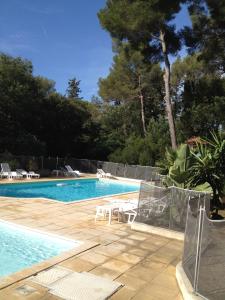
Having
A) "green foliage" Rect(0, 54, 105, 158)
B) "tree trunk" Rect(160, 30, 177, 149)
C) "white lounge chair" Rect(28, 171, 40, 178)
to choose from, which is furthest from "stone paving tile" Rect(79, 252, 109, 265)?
"green foliage" Rect(0, 54, 105, 158)

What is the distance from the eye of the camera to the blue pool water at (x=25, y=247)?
7149 millimetres

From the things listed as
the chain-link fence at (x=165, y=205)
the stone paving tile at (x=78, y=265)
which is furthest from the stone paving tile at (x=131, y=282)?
the chain-link fence at (x=165, y=205)

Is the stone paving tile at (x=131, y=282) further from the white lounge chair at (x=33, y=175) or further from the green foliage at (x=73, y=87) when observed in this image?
the green foliage at (x=73, y=87)

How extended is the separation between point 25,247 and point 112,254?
2255 mm

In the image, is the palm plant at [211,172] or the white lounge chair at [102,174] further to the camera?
the white lounge chair at [102,174]

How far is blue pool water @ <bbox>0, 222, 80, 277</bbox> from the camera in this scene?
7149mm

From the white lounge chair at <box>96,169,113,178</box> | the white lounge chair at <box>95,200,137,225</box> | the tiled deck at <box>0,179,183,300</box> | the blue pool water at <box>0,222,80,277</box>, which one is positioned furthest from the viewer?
the white lounge chair at <box>96,169,113,178</box>

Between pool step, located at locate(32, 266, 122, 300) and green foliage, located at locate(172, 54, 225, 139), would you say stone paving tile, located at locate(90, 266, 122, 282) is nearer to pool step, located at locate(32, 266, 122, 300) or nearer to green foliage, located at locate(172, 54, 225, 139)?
pool step, located at locate(32, 266, 122, 300)

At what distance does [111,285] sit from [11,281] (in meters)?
1.48

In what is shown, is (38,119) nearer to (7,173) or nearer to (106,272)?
(7,173)

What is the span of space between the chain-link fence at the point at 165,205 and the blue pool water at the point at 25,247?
206 cm

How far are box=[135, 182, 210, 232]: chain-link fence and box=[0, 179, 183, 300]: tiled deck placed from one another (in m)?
0.43

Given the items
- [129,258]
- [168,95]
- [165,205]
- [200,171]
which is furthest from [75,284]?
[168,95]

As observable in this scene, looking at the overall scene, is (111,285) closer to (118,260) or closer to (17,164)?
(118,260)
